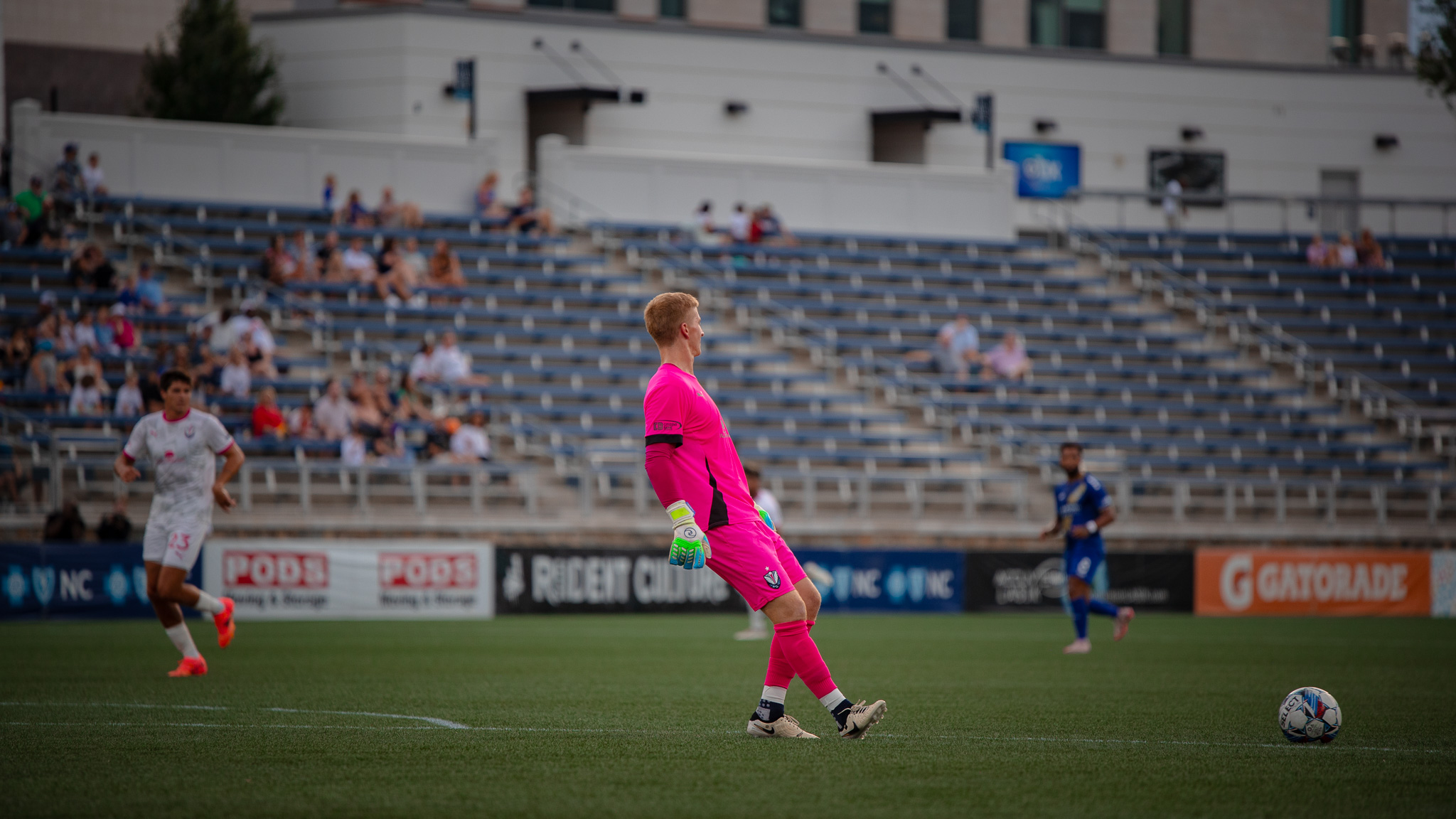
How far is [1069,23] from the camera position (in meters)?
41.1

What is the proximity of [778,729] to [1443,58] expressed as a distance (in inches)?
850

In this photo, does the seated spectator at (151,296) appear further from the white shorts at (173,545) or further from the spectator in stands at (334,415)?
the white shorts at (173,545)

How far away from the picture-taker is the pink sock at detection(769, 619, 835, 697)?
788 cm

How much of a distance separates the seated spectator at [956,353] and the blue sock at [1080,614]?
13829 millimetres

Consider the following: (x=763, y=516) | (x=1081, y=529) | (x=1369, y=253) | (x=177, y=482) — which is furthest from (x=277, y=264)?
(x=1369, y=253)

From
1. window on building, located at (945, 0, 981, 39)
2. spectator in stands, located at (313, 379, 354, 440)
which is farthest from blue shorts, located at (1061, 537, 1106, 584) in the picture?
window on building, located at (945, 0, 981, 39)

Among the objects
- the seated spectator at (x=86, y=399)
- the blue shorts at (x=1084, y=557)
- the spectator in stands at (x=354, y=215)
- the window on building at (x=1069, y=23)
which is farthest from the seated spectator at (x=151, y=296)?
the window on building at (x=1069, y=23)

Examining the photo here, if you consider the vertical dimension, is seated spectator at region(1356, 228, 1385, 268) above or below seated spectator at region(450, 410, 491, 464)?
above

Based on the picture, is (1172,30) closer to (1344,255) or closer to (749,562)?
(1344,255)

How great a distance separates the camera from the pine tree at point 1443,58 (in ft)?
81.1

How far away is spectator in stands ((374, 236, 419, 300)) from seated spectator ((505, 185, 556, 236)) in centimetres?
320

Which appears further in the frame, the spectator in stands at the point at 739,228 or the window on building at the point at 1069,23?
the window on building at the point at 1069,23

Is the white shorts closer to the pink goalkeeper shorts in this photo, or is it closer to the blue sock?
the pink goalkeeper shorts

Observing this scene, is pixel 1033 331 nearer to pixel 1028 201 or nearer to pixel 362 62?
pixel 1028 201
